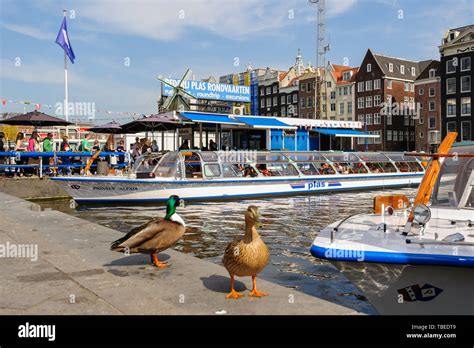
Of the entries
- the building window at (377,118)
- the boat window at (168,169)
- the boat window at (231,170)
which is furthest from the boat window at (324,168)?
the building window at (377,118)

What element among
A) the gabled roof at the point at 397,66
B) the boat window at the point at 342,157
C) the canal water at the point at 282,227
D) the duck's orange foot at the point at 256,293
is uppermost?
the gabled roof at the point at 397,66

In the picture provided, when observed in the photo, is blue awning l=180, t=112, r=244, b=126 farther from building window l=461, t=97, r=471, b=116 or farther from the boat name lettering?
building window l=461, t=97, r=471, b=116

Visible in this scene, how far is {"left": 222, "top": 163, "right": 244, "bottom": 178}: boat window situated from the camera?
815 inches

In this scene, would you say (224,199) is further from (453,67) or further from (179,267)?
(453,67)

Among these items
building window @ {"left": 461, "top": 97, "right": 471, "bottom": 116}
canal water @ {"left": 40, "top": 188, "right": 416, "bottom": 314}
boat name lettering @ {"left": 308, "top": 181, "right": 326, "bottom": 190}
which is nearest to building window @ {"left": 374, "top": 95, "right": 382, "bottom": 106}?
building window @ {"left": 461, "top": 97, "right": 471, "bottom": 116}

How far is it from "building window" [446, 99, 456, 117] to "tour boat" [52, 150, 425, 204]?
41436 millimetres

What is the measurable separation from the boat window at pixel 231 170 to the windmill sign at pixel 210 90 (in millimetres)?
19515

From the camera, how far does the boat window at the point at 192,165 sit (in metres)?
20.0

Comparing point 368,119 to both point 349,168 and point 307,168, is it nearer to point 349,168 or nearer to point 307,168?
point 349,168

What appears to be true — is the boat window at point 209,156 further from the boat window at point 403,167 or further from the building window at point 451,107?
the building window at point 451,107

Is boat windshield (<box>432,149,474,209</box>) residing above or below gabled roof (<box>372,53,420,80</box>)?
below
